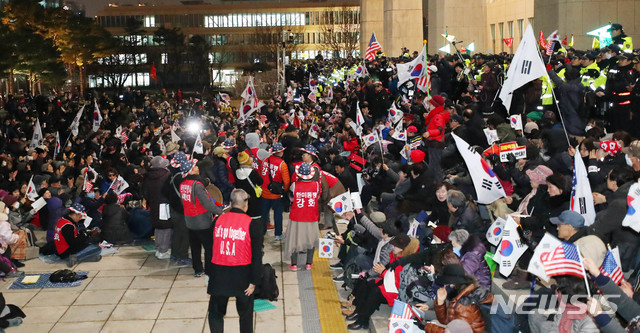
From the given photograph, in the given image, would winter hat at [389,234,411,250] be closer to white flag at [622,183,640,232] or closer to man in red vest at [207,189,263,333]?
man in red vest at [207,189,263,333]

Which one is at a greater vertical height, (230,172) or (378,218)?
(230,172)

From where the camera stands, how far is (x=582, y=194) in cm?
834

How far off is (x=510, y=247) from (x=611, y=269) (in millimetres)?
1285

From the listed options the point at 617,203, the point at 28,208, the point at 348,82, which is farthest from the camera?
the point at 348,82

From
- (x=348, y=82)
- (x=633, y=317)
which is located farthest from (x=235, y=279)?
(x=348, y=82)

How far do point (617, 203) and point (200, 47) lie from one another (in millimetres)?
101855

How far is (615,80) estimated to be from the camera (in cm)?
1451

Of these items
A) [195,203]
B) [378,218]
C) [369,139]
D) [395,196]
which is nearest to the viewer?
[378,218]

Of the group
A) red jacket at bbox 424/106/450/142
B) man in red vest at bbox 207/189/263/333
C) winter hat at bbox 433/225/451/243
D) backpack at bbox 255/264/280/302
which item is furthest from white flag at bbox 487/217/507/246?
red jacket at bbox 424/106/450/142

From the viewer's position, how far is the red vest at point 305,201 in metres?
12.4

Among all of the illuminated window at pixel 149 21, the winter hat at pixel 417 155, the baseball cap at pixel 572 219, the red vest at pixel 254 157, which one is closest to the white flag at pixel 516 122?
the winter hat at pixel 417 155

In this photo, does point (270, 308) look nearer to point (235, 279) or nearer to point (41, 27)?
point (235, 279)

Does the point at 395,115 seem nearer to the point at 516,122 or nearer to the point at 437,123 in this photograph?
the point at 437,123

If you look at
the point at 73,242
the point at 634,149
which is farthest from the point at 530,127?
the point at 73,242
